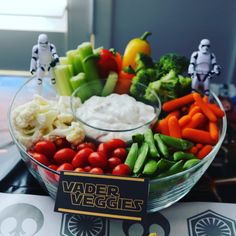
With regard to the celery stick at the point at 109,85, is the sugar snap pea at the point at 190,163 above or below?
below

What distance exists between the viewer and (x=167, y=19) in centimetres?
155

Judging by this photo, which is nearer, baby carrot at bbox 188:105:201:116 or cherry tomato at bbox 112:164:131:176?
cherry tomato at bbox 112:164:131:176

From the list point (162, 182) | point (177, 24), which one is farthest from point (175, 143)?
point (177, 24)

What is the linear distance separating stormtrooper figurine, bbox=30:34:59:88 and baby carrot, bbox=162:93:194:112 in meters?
0.29

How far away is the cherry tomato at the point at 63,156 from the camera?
1009 millimetres

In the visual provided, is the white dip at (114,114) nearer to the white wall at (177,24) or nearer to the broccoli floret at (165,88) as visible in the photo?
the broccoli floret at (165,88)

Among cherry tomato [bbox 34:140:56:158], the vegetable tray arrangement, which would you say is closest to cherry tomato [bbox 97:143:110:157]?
the vegetable tray arrangement

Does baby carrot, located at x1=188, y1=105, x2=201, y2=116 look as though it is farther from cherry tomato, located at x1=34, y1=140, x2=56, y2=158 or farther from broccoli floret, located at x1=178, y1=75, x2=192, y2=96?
cherry tomato, located at x1=34, y1=140, x2=56, y2=158

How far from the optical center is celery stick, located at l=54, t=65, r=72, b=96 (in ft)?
3.95

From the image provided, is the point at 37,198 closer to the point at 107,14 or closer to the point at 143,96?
the point at 143,96

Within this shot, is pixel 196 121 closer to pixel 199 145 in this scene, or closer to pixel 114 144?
pixel 199 145

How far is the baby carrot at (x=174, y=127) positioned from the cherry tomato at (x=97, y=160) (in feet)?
0.64

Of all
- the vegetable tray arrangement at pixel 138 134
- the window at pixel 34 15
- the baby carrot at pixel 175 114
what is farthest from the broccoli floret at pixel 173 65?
the window at pixel 34 15

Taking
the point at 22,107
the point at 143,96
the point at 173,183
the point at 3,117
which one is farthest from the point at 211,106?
the point at 3,117
